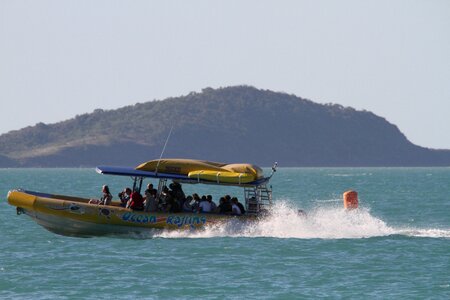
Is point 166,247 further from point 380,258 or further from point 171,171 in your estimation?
point 380,258

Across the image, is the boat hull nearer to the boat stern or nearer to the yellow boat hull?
the boat stern

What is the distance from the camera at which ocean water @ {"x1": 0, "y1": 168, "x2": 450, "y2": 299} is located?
22.8 meters

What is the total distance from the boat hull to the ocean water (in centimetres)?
Answer: 27

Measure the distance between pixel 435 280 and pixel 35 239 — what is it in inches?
509

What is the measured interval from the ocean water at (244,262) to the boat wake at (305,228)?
3 centimetres

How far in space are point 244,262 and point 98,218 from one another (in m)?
5.30

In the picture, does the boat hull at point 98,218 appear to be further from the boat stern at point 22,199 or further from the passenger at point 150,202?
the passenger at point 150,202

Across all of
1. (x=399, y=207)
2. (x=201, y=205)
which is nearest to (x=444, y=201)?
(x=399, y=207)

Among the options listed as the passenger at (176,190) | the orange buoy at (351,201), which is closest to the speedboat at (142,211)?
the passenger at (176,190)

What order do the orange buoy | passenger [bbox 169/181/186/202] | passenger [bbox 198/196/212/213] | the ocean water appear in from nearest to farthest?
1. the ocean water
2. passenger [bbox 198/196/212/213]
3. passenger [bbox 169/181/186/202]
4. the orange buoy

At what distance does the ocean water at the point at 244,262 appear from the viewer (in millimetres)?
22812

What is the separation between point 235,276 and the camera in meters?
24.5

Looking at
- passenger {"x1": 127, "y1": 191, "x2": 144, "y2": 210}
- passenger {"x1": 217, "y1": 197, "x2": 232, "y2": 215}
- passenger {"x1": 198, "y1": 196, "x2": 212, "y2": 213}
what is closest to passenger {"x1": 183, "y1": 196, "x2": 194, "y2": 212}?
passenger {"x1": 198, "y1": 196, "x2": 212, "y2": 213}

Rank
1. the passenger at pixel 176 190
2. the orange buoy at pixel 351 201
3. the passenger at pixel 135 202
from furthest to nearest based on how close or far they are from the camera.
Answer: the orange buoy at pixel 351 201
the passenger at pixel 176 190
the passenger at pixel 135 202
